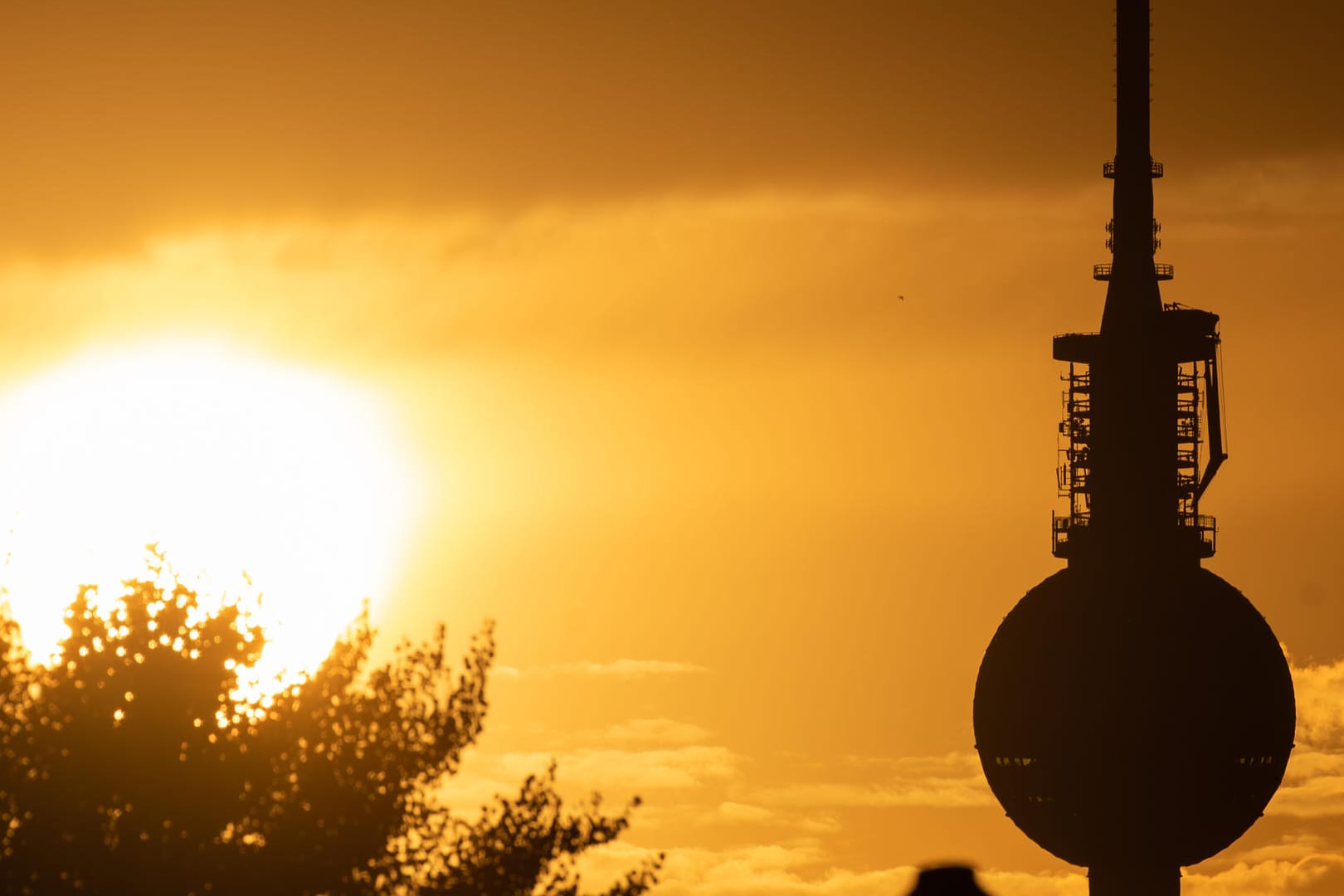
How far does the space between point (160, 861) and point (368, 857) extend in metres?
4.12

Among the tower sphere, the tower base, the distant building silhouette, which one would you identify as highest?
the tower sphere

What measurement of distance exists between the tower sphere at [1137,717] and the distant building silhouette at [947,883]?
221ft

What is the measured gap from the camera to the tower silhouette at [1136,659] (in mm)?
101750

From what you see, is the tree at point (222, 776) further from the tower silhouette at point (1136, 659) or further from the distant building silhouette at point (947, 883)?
the tower silhouette at point (1136, 659)

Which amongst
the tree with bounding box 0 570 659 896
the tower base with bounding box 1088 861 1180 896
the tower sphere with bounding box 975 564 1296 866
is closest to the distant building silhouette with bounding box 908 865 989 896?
the tree with bounding box 0 570 659 896

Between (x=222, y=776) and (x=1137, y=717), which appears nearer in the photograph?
(x=222, y=776)

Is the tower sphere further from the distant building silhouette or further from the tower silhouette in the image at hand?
the distant building silhouette

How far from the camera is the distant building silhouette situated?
3581 cm

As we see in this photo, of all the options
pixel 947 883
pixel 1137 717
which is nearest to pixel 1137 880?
pixel 1137 717

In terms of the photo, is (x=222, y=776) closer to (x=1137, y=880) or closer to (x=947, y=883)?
(x=947, y=883)

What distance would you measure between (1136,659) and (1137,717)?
294 centimetres

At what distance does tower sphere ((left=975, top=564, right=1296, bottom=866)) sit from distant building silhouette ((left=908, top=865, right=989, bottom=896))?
67.5 metres

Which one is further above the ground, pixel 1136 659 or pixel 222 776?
pixel 1136 659

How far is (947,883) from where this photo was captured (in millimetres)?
35969
